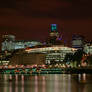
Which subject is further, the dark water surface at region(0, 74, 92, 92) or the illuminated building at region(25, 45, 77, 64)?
the illuminated building at region(25, 45, 77, 64)

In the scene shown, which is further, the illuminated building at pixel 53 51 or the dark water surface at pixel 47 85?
the illuminated building at pixel 53 51

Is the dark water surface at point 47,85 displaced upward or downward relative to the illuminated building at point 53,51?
downward

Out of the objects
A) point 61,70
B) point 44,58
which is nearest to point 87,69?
point 61,70

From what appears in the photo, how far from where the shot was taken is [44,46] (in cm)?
19938

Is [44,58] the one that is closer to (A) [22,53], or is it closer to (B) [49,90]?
(A) [22,53]

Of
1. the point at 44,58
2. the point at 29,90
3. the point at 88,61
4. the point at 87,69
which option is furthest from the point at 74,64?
the point at 29,90

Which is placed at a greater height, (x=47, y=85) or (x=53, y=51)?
(x=53, y=51)

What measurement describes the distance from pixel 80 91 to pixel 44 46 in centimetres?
14401

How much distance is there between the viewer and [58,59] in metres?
190

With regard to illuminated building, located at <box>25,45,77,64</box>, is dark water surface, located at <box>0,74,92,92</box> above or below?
below

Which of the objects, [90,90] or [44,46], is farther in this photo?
[44,46]

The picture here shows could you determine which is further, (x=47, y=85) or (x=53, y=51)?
(x=53, y=51)

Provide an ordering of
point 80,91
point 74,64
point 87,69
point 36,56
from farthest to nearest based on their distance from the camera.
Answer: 1. point 36,56
2. point 74,64
3. point 87,69
4. point 80,91

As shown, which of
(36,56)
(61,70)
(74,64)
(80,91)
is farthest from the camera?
(36,56)
